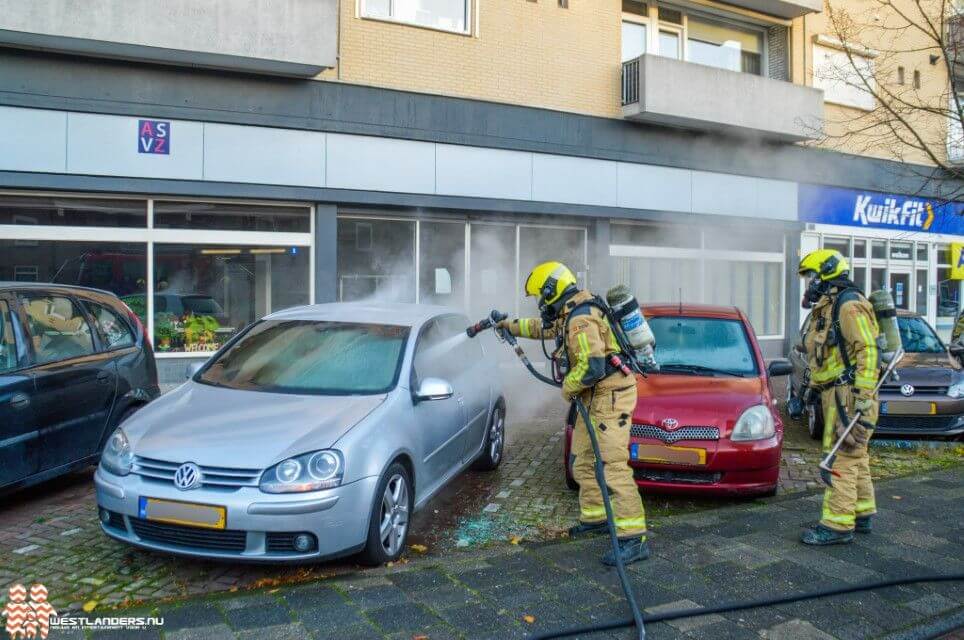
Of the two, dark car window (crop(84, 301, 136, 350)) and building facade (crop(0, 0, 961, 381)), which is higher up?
building facade (crop(0, 0, 961, 381))

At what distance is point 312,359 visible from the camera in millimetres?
5371

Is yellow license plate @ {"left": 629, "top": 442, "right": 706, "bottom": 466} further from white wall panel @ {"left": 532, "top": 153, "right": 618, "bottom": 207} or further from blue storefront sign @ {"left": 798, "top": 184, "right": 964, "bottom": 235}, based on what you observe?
blue storefront sign @ {"left": 798, "top": 184, "right": 964, "bottom": 235}

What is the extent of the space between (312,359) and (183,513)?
155 cm

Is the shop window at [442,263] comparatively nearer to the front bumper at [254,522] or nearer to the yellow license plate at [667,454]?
the yellow license plate at [667,454]

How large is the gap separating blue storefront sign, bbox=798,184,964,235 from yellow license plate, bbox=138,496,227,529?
1574 centimetres

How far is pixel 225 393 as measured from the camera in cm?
502

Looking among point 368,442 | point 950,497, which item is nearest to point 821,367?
point 950,497

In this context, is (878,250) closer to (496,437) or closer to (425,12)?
(425,12)

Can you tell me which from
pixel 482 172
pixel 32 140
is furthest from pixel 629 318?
pixel 32 140

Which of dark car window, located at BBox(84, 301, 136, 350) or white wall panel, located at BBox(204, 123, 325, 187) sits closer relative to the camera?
dark car window, located at BBox(84, 301, 136, 350)

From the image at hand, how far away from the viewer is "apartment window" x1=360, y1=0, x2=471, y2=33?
39.8ft

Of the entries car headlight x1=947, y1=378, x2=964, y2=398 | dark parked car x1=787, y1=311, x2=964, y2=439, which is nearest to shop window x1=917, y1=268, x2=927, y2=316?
dark parked car x1=787, y1=311, x2=964, y2=439

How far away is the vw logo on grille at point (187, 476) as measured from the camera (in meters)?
4.12

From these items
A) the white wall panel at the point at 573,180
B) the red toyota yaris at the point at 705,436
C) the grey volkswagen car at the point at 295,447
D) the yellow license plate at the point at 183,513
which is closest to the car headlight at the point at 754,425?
the red toyota yaris at the point at 705,436
